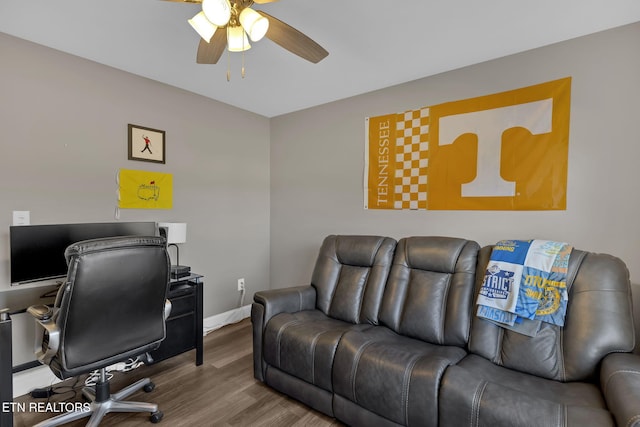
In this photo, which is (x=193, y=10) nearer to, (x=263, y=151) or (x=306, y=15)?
(x=306, y=15)

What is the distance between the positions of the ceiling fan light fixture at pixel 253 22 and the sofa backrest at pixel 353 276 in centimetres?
167

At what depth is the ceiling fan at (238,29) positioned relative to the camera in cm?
137

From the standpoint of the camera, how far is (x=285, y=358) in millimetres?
2061

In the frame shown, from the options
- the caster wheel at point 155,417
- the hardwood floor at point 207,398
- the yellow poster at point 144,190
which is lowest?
the hardwood floor at point 207,398

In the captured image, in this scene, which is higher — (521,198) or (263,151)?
(263,151)

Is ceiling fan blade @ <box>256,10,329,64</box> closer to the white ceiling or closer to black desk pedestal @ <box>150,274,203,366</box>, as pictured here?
the white ceiling

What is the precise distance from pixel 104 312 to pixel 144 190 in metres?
1.37

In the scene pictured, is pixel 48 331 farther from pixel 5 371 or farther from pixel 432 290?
pixel 432 290

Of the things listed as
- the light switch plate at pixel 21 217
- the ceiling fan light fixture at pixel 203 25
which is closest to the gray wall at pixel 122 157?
the light switch plate at pixel 21 217

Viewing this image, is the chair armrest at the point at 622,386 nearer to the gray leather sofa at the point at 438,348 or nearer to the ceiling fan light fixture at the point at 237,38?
the gray leather sofa at the point at 438,348

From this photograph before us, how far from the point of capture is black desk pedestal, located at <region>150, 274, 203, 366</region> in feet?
7.69

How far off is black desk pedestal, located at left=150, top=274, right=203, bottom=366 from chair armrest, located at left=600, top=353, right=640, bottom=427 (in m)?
2.50

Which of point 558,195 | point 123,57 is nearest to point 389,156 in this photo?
point 558,195

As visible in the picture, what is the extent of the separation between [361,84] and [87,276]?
247 centimetres
